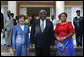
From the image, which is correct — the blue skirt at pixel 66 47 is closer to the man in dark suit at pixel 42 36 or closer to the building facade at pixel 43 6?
the man in dark suit at pixel 42 36

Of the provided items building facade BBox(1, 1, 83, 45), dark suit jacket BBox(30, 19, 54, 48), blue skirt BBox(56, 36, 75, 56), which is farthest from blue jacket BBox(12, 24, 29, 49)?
building facade BBox(1, 1, 83, 45)

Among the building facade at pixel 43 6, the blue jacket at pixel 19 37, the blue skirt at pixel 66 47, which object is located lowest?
the blue skirt at pixel 66 47

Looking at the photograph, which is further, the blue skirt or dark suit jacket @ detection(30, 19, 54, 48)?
the blue skirt

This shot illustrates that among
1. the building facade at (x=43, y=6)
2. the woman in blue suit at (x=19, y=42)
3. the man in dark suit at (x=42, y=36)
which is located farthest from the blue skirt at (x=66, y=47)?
the building facade at (x=43, y=6)

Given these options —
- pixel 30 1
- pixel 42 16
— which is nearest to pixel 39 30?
pixel 42 16

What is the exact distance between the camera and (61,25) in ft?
18.0

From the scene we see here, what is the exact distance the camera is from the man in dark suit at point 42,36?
509cm

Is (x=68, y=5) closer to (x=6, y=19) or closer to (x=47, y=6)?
(x=47, y=6)

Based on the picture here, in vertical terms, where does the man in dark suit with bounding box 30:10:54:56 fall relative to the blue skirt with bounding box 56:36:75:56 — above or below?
above

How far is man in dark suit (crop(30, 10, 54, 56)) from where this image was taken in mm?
5086

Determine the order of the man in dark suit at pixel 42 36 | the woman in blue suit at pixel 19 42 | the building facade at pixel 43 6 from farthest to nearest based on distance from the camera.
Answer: the building facade at pixel 43 6 → the woman in blue suit at pixel 19 42 → the man in dark suit at pixel 42 36

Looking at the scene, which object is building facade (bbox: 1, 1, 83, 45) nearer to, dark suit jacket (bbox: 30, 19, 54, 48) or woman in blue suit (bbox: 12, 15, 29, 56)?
woman in blue suit (bbox: 12, 15, 29, 56)

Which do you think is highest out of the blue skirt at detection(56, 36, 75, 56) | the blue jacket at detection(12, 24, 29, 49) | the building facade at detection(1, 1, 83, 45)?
the building facade at detection(1, 1, 83, 45)

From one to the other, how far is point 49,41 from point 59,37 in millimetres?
397
